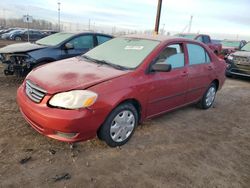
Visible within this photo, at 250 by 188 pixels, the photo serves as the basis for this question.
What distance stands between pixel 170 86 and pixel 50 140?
82.4 inches

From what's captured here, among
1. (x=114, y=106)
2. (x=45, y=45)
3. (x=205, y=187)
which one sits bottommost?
(x=205, y=187)

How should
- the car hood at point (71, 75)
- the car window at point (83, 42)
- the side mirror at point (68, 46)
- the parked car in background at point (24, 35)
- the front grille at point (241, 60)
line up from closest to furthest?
the car hood at point (71, 75) → the side mirror at point (68, 46) → the car window at point (83, 42) → the front grille at point (241, 60) → the parked car in background at point (24, 35)

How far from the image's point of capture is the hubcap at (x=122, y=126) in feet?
11.1

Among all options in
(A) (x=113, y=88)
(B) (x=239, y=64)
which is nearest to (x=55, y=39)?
(A) (x=113, y=88)

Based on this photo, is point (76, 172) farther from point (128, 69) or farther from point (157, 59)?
point (157, 59)

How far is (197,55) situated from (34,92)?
3259 mm

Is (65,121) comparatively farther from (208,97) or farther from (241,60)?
(241,60)

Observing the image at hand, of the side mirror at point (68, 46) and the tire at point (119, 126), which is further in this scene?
the side mirror at point (68, 46)

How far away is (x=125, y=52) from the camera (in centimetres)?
409

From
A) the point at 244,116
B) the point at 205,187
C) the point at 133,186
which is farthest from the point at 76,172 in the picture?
the point at 244,116

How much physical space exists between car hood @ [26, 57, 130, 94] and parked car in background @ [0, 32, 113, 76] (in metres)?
2.26

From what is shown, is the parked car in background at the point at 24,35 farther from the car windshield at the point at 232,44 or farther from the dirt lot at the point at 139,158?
the dirt lot at the point at 139,158

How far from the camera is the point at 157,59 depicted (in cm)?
389

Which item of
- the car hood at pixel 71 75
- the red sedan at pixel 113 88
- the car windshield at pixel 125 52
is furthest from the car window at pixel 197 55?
the car hood at pixel 71 75
